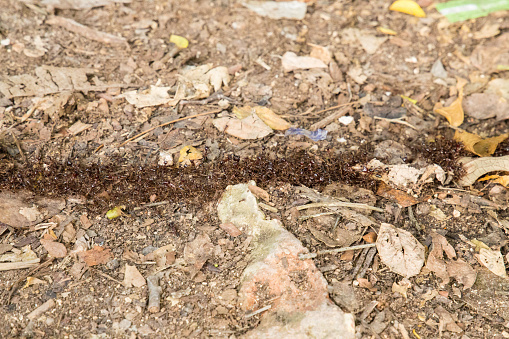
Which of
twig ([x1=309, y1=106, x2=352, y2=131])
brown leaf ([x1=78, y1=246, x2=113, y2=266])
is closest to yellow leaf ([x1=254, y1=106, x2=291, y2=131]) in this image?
twig ([x1=309, y1=106, x2=352, y2=131])

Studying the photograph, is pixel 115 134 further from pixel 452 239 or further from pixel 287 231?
pixel 452 239

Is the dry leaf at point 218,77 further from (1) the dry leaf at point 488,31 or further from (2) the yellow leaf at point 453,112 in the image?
(1) the dry leaf at point 488,31

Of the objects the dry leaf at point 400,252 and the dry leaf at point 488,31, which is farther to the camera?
the dry leaf at point 488,31

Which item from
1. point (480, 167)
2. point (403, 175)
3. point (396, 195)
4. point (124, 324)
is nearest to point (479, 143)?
point (480, 167)

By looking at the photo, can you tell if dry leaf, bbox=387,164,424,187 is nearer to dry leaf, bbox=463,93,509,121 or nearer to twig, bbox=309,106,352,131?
twig, bbox=309,106,352,131

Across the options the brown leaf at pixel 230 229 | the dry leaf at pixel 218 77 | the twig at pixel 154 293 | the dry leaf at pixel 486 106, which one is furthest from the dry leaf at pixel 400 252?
the dry leaf at pixel 218 77

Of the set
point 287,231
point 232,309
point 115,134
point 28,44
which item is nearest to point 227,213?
point 287,231
